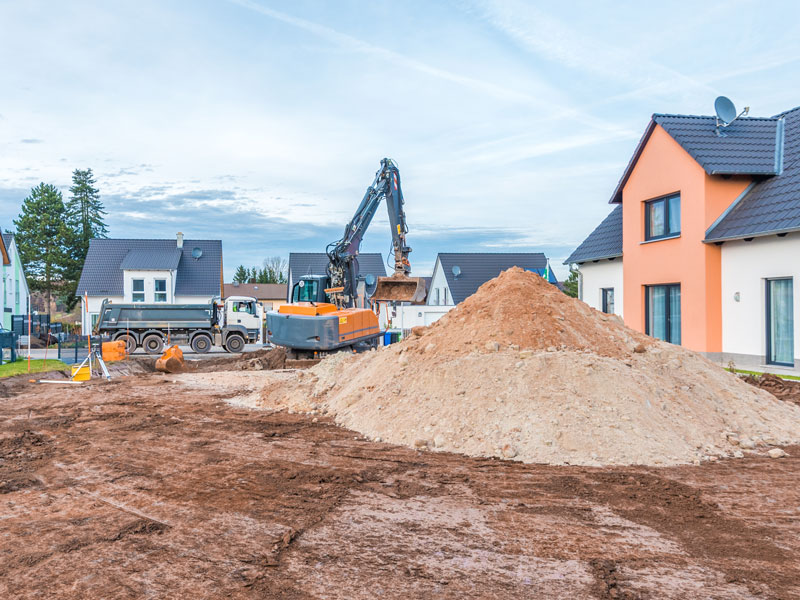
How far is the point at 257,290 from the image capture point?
60875 millimetres

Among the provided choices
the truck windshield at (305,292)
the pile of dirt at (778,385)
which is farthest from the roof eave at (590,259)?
the truck windshield at (305,292)

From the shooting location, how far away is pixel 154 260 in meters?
37.7

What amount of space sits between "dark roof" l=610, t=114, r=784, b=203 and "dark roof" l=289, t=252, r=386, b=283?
102 feet

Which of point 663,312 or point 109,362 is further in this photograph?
point 109,362

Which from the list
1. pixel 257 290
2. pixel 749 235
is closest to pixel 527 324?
pixel 749 235

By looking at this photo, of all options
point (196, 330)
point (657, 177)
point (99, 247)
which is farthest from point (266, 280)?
point (657, 177)

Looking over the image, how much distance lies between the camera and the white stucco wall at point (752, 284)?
502 inches

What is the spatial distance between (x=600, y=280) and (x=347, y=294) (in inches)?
321

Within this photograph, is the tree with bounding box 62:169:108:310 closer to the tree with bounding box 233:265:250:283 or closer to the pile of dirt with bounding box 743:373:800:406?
the tree with bounding box 233:265:250:283

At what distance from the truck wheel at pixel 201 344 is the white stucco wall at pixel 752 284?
60.5ft

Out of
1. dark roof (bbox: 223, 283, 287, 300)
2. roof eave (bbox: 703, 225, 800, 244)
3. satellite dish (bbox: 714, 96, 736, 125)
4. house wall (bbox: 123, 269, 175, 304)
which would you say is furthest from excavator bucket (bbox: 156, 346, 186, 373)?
dark roof (bbox: 223, 283, 287, 300)

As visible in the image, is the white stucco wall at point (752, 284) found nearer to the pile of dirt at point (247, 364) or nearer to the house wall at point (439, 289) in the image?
the pile of dirt at point (247, 364)

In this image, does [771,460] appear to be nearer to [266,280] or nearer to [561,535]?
[561,535]

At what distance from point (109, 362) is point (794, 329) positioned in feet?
61.7
